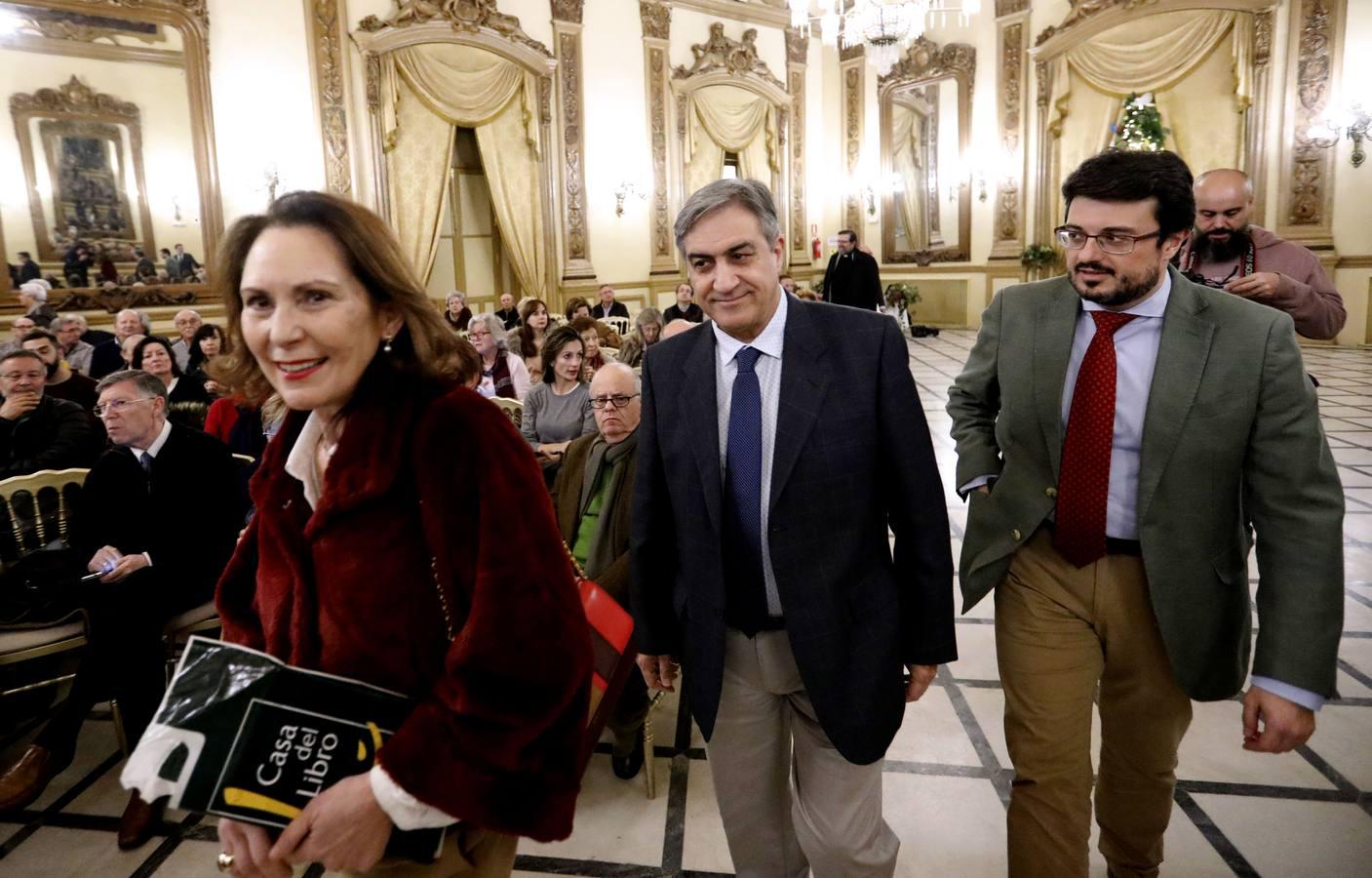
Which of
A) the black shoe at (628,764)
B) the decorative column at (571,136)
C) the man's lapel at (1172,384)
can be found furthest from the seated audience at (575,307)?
the man's lapel at (1172,384)

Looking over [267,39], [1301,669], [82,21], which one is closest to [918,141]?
[267,39]

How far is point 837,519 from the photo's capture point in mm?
1578

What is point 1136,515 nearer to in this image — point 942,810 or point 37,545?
point 942,810

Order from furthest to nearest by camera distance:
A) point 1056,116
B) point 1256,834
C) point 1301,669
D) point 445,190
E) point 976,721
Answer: point 1056,116 → point 445,190 → point 976,721 → point 1256,834 → point 1301,669

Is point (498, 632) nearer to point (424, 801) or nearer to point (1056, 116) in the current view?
point (424, 801)

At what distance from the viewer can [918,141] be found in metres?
14.7

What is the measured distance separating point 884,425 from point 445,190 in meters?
10.1

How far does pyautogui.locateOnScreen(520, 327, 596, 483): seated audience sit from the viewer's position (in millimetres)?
4387

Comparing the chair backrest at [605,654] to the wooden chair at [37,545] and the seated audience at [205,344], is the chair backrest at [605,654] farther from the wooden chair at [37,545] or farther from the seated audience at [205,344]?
the seated audience at [205,344]

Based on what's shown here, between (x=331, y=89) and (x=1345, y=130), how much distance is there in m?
12.2

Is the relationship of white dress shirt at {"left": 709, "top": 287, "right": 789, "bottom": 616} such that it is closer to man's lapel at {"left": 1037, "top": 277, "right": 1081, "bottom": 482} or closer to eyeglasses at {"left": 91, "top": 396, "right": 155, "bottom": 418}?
man's lapel at {"left": 1037, "top": 277, "right": 1081, "bottom": 482}

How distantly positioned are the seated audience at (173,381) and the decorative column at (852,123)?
40.7 feet

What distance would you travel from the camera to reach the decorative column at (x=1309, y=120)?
10484mm

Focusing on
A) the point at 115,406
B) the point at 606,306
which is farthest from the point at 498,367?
the point at 606,306
